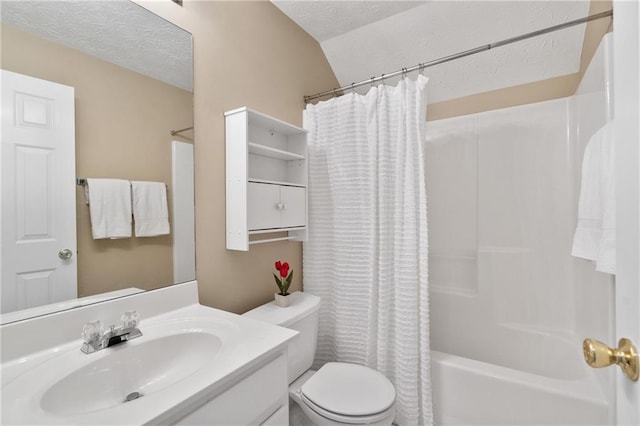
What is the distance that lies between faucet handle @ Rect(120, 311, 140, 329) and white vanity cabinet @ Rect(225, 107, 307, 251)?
49 cm

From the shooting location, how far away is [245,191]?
4.32 feet

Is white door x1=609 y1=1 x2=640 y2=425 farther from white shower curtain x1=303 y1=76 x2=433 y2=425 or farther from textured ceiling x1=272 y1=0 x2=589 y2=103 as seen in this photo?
textured ceiling x1=272 y1=0 x2=589 y2=103

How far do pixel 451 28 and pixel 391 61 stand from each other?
1.36 ft

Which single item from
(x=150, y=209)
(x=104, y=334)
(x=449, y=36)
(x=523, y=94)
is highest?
(x=449, y=36)

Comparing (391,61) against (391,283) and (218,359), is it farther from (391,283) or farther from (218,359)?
(218,359)

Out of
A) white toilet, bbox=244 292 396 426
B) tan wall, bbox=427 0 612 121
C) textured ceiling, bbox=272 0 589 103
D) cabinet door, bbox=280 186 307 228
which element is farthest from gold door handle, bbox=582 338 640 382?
textured ceiling, bbox=272 0 589 103

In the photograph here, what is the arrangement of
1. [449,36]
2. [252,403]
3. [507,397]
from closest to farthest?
[252,403] < [507,397] < [449,36]

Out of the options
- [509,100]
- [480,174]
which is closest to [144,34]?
[480,174]

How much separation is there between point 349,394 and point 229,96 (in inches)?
58.6

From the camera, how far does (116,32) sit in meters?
1.02

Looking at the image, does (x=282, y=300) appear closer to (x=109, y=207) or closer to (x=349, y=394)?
(x=349, y=394)

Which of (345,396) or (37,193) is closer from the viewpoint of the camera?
(37,193)

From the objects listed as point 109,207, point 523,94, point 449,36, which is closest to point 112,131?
point 109,207

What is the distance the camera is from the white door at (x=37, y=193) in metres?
0.79
